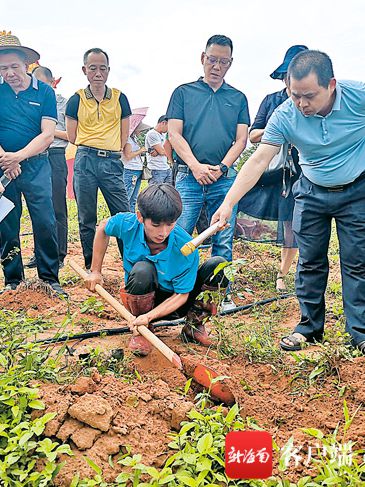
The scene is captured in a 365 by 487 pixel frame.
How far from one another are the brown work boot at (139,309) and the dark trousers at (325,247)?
0.96 meters

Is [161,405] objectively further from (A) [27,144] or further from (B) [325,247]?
(A) [27,144]

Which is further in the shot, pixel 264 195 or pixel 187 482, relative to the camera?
pixel 264 195

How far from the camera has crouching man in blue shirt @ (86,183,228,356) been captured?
2824 millimetres

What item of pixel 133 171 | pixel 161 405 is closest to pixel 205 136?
pixel 161 405

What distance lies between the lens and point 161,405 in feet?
7.21

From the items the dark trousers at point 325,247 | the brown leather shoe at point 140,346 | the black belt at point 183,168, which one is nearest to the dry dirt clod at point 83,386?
the brown leather shoe at point 140,346

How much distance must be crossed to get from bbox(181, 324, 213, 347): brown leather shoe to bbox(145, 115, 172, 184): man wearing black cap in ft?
16.6

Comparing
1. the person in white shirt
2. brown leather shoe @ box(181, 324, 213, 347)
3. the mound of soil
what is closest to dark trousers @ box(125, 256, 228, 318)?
brown leather shoe @ box(181, 324, 213, 347)

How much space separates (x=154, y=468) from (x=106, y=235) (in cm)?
169

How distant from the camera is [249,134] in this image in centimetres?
431

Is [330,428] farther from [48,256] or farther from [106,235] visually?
[48,256]

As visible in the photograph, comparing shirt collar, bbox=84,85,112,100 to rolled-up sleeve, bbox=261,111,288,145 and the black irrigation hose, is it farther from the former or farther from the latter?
the black irrigation hose

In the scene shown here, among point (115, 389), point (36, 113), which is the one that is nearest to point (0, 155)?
point (36, 113)

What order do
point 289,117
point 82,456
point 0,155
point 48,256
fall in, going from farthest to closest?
point 48,256 < point 0,155 < point 289,117 < point 82,456
